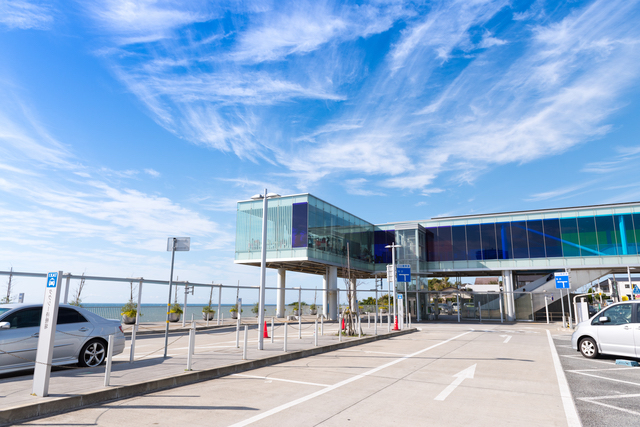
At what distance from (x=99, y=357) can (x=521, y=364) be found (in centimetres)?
1112

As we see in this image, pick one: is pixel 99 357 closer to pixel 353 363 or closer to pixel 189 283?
pixel 353 363

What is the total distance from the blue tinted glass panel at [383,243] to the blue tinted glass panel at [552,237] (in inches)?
594

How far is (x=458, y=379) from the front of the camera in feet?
31.2

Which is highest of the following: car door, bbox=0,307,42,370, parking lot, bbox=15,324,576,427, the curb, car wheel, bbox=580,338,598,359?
car door, bbox=0,307,42,370

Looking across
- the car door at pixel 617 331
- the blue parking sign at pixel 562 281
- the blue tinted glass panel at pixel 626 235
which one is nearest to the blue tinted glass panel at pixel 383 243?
the blue tinted glass panel at pixel 626 235

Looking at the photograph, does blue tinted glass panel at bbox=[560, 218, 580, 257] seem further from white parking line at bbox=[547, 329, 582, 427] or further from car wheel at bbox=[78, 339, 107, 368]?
car wheel at bbox=[78, 339, 107, 368]

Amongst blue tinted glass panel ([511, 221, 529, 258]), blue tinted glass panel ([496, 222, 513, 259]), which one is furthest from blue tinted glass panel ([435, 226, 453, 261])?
blue tinted glass panel ([511, 221, 529, 258])

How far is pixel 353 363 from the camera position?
38.9 feet

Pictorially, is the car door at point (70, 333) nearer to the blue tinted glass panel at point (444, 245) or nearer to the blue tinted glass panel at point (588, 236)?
the blue tinted glass panel at point (444, 245)

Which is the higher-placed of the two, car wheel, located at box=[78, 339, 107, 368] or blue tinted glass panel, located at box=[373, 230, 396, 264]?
blue tinted glass panel, located at box=[373, 230, 396, 264]

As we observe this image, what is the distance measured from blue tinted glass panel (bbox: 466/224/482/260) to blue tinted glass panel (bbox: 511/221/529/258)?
3191 mm

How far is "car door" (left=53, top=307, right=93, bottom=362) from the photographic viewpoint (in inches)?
368

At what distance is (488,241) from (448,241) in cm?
395

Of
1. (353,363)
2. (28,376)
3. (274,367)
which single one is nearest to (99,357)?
(28,376)
